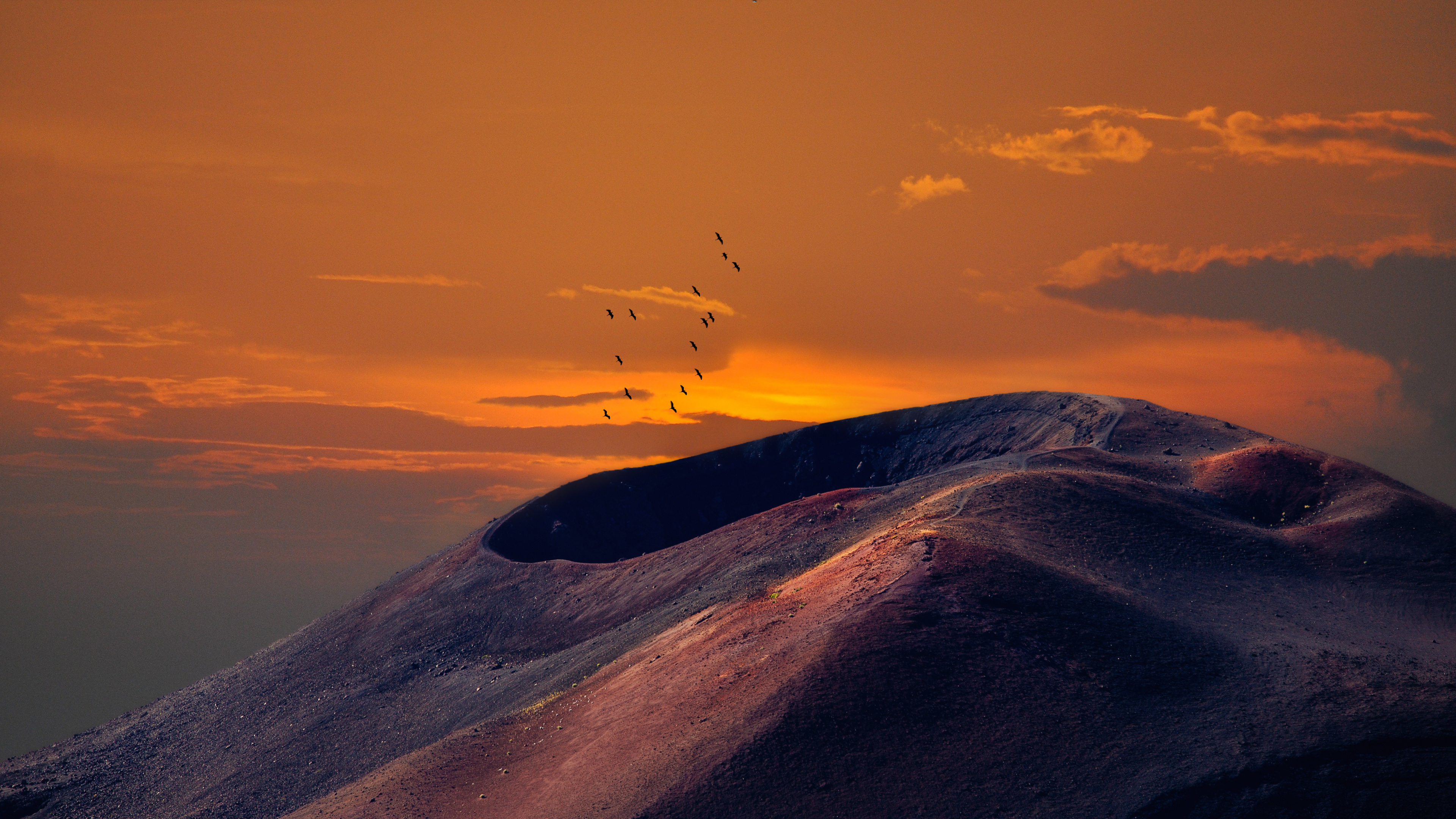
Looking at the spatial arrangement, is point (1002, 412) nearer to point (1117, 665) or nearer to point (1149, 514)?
point (1149, 514)

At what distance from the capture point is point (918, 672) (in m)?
20.5

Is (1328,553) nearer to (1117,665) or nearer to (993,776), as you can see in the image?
(1117,665)

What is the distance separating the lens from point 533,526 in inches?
2515

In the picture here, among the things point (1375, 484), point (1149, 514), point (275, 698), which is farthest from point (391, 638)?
point (1375, 484)

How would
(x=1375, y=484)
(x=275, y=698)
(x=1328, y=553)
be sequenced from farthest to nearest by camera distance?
(x=275, y=698) → (x=1375, y=484) → (x=1328, y=553)

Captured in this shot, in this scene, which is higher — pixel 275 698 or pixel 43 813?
pixel 275 698

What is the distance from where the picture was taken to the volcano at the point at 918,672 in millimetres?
18312

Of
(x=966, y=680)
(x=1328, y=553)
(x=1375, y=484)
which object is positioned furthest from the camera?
(x=1375, y=484)

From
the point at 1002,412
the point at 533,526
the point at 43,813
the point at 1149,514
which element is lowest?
the point at 43,813

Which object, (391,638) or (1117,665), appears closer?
(1117,665)

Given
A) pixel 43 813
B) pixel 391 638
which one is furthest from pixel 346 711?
pixel 43 813

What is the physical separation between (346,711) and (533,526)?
2571 cm

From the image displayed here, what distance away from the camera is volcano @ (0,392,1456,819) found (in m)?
18.3

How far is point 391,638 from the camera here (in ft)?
151
